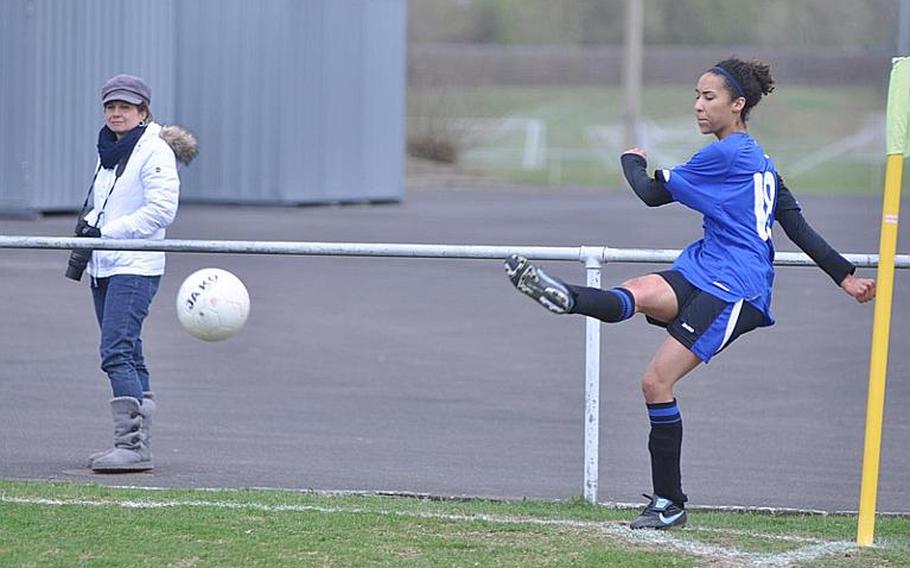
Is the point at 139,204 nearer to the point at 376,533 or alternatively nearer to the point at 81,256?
the point at 81,256

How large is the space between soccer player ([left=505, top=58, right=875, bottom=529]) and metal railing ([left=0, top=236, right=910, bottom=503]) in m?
0.48

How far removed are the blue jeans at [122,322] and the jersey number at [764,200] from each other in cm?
323

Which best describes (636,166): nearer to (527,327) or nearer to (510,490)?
(510,490)

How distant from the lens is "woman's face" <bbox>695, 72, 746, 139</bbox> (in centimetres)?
683

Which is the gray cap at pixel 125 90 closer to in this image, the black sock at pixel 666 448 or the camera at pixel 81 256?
the camera at pixel 81 256

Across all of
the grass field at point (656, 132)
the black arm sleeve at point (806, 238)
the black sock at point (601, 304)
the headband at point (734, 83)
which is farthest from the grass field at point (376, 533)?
the grass field at point (656, 132)

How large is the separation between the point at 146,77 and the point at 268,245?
19.8 m

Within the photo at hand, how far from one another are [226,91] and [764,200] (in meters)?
24.1

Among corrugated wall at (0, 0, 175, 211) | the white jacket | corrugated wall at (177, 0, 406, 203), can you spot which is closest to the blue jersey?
the white jacket

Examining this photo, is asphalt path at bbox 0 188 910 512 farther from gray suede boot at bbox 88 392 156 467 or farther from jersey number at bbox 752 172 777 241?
jersey number at bbox 752 172 777 241

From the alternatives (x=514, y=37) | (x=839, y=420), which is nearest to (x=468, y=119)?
(x=514, y=37)

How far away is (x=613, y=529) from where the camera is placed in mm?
7066

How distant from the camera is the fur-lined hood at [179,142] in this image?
8.65 metres

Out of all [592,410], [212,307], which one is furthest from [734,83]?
[212,307]
